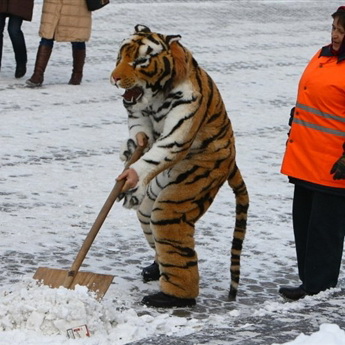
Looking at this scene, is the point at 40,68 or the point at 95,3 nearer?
the point at 40,68

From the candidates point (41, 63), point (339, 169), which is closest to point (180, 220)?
point (339, 169)

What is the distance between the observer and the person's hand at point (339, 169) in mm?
5613

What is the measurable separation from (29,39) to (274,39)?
359 centimetres

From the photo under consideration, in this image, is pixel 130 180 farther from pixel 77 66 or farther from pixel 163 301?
pixel 77 66

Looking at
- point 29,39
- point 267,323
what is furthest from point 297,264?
point 29,39

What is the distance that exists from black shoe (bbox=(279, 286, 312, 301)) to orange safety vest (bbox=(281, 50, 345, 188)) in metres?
0.58

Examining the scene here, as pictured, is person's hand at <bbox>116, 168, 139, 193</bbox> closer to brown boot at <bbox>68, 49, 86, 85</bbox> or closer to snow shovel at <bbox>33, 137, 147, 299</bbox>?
snow shovel at <bbox>33, 137, 147, 299</bbox>

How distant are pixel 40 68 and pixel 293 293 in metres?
6.37

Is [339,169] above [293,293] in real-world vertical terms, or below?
above

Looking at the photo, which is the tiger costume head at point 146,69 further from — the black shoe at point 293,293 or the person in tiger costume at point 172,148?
the black shoe at point 293,293

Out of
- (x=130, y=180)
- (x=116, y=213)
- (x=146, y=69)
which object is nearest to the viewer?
(x=130, y=180)

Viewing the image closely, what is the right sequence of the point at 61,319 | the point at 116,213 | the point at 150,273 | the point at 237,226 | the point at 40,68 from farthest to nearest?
the point at 40,68, the point at 116,213, the point at 150,273, the point at 237,226, the point at 61,319

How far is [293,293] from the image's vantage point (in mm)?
5922

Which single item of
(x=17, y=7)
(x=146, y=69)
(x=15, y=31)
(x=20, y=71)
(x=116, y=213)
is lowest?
(x=20, y=71)
